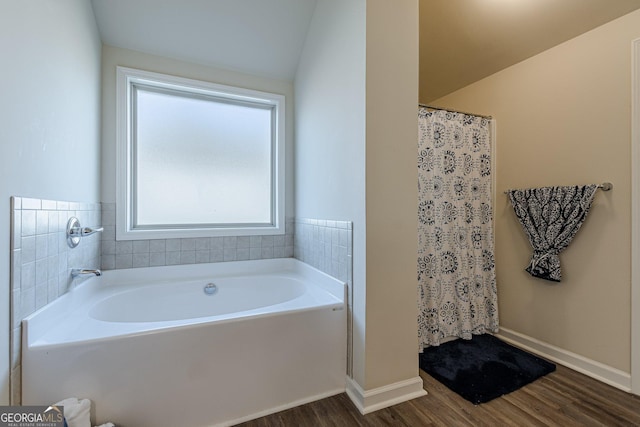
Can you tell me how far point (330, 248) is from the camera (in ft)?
6.39

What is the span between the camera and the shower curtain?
86.2 inches

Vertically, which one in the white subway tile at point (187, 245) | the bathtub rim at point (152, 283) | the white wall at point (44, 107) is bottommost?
the bathtub rim at point (152, 283)

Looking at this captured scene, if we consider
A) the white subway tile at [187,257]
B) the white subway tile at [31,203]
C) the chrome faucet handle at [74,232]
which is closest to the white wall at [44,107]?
the white subway tile at [31,203]

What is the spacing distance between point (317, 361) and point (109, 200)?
193 centimetres

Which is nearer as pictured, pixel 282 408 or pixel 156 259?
pixel 282 408

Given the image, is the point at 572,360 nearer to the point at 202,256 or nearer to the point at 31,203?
the point at 202,256

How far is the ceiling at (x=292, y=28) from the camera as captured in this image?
6.24 ft

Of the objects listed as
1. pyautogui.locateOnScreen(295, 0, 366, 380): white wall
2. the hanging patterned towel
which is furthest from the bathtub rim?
the hanging patterned towel

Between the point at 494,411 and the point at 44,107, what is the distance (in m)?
2.81

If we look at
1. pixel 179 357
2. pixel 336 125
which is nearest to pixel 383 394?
pixel 179 357

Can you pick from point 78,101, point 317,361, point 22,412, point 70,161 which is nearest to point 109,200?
point 70,161

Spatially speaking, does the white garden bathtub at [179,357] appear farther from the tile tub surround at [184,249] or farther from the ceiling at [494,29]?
the ceiling at [494,29]

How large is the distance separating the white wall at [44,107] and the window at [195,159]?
12.6 inches

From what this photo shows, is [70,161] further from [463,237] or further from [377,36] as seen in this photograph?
[463,237]
